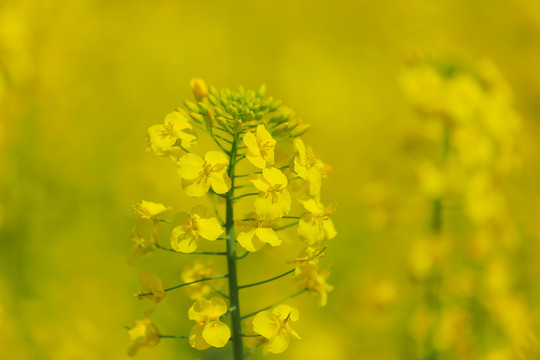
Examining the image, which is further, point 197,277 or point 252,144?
point 197,277

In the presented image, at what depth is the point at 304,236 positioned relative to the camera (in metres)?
1.05

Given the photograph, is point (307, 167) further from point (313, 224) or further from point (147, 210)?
point (147, 210)

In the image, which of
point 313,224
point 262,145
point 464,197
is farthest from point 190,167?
point 464,197

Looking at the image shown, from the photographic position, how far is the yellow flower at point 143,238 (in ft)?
3.50

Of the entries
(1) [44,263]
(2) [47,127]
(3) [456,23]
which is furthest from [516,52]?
(1) [44,263]

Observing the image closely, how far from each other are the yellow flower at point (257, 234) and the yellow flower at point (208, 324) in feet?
0.35

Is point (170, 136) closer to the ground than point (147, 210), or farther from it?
farther from it

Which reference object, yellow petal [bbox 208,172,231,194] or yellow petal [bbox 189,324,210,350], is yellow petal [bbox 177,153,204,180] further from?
yellow petal [bbox 189,324,210,350]

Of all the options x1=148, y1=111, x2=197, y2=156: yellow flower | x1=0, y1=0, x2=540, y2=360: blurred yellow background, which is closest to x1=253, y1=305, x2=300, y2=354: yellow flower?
x1=148, y1=111, x2=197, y2=156: yellow flower

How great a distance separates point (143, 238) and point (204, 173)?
0.61ft

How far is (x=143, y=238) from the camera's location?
3.56 feet

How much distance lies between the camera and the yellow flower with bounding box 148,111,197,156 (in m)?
1.08

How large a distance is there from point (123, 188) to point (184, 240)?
58.4 inches

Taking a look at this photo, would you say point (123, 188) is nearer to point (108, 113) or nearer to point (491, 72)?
point (108, 113)
